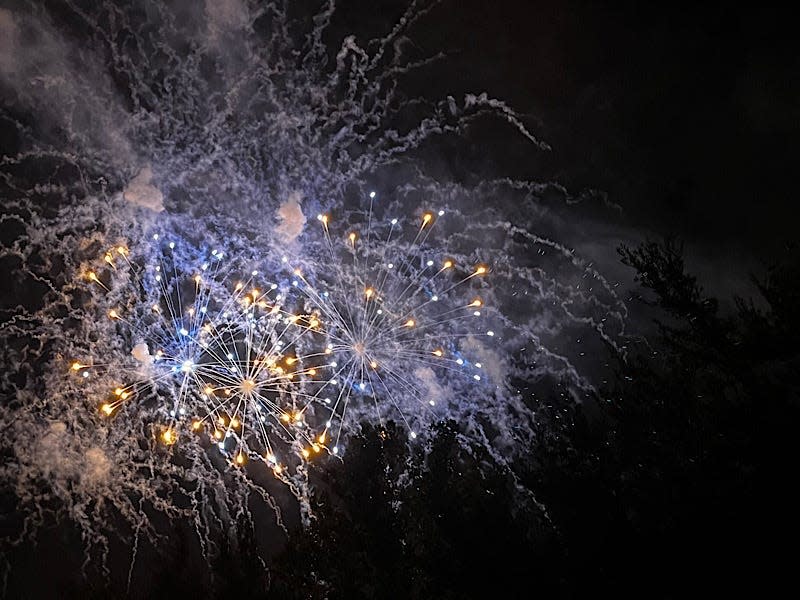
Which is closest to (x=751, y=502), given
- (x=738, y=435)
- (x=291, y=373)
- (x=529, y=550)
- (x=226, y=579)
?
(x=738, y=435)

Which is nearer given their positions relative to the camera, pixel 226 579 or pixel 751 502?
pixel 751 502

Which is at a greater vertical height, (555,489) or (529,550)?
(555,489)

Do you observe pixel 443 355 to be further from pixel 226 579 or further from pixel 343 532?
pixel 226 579

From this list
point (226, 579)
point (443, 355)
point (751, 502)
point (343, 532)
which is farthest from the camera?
point (443, 355)

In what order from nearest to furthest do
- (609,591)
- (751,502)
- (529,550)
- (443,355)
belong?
(751,502), (609,591), (529,550), (443,355)

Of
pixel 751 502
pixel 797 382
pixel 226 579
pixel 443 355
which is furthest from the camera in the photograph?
pixel 443 355

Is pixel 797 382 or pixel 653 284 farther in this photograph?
pixel 653 284

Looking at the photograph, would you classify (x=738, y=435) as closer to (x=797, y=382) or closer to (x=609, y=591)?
(x=797, y=382)

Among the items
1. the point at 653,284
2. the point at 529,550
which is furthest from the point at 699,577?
the point at 653,284

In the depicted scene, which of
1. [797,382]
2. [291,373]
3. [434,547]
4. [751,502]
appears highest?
[291,373]
